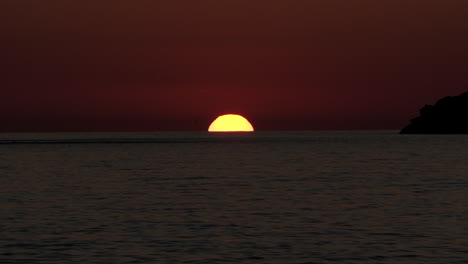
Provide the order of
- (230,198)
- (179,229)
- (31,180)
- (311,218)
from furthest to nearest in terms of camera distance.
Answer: (31,180), (230,198), (311,218), (179,229)

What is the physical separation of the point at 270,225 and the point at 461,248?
9310mm

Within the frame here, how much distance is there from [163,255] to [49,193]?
28492mm

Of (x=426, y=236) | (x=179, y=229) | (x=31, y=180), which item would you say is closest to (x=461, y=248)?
(x=426, y=236)

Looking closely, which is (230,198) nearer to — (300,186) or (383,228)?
(300,186)

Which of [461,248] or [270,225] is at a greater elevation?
[270,225]

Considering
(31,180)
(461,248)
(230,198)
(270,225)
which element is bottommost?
(461,248)

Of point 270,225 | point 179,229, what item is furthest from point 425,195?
point 179,229

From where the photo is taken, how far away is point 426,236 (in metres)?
31.7

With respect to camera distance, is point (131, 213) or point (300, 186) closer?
point (131, 213)

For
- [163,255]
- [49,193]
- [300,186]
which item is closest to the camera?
[163,255]

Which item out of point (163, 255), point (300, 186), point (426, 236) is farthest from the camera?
point (300, 186)

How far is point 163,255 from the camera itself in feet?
89.9

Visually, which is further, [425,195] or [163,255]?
[425,195]

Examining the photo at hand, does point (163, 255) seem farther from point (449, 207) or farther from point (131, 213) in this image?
point (449, 207)
